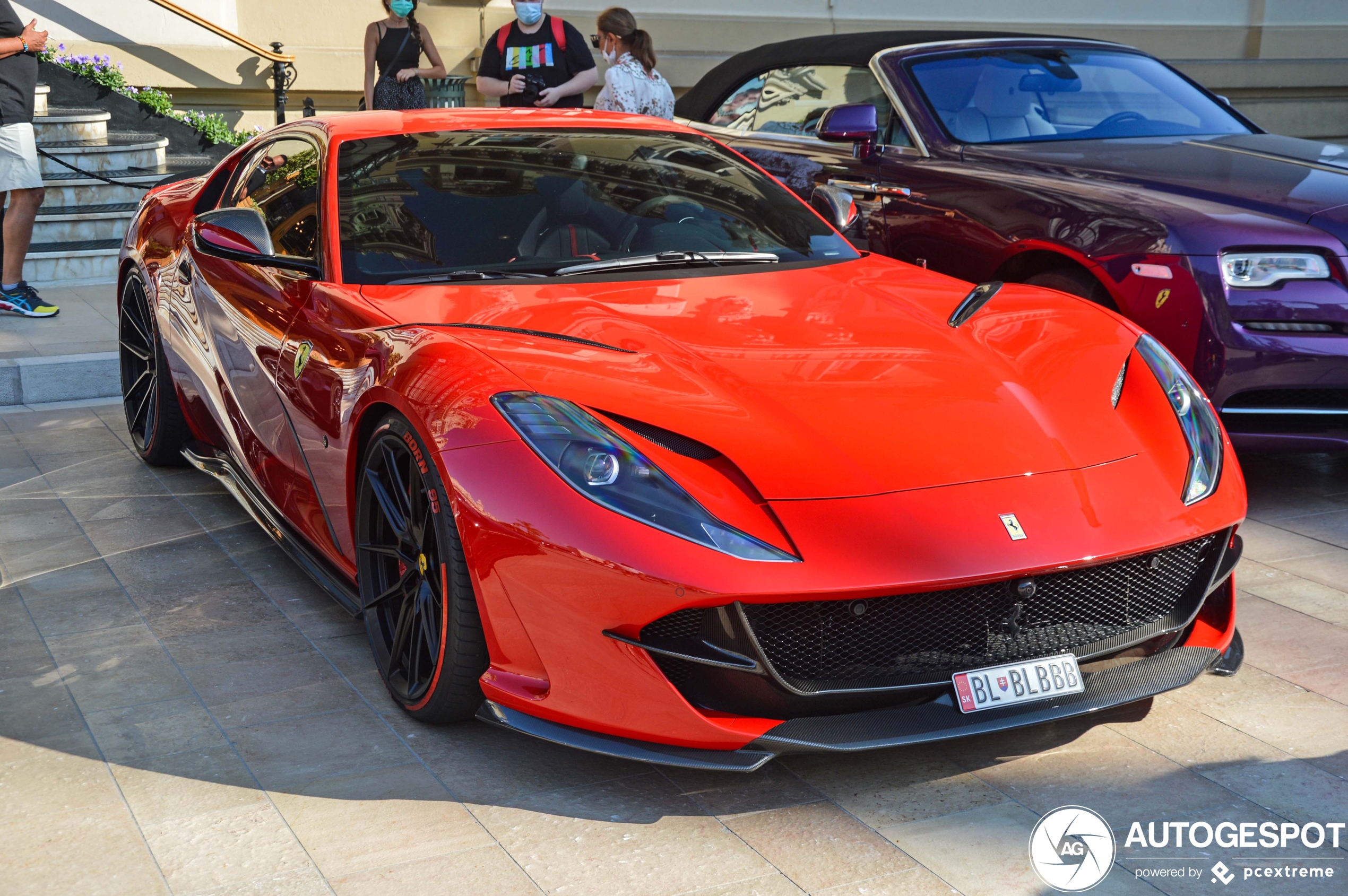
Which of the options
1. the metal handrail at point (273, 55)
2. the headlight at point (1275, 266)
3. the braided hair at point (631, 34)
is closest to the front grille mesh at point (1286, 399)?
the headlight at point (1275, 266)

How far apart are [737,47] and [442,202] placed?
391 inches

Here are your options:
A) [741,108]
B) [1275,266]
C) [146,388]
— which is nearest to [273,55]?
[741,108]

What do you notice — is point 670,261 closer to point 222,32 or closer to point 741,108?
point 741,108

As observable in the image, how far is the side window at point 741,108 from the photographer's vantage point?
7.07 m

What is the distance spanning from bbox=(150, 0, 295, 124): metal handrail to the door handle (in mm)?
6718

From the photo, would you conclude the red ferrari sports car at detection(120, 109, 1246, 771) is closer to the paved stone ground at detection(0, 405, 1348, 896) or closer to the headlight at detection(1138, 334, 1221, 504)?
the headlight at detection(1138, 334, 1221, 504)

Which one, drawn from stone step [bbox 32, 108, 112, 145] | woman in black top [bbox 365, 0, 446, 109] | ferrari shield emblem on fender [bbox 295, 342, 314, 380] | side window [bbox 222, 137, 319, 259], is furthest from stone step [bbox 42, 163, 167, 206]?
ferrari shield emblem on fender [bbox 295, 342, 314, 380]

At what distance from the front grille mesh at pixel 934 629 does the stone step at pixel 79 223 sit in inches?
296

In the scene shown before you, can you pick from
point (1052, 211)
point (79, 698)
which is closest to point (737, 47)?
point (1052, 211)

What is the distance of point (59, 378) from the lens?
630cm

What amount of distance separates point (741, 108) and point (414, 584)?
4639 millimetres

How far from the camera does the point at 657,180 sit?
413 centimetres

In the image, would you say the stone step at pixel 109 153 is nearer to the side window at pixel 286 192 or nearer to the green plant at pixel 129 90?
the green plant at pixel 129 90

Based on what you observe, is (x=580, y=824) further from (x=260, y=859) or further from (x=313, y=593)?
(x=313, y=593)
